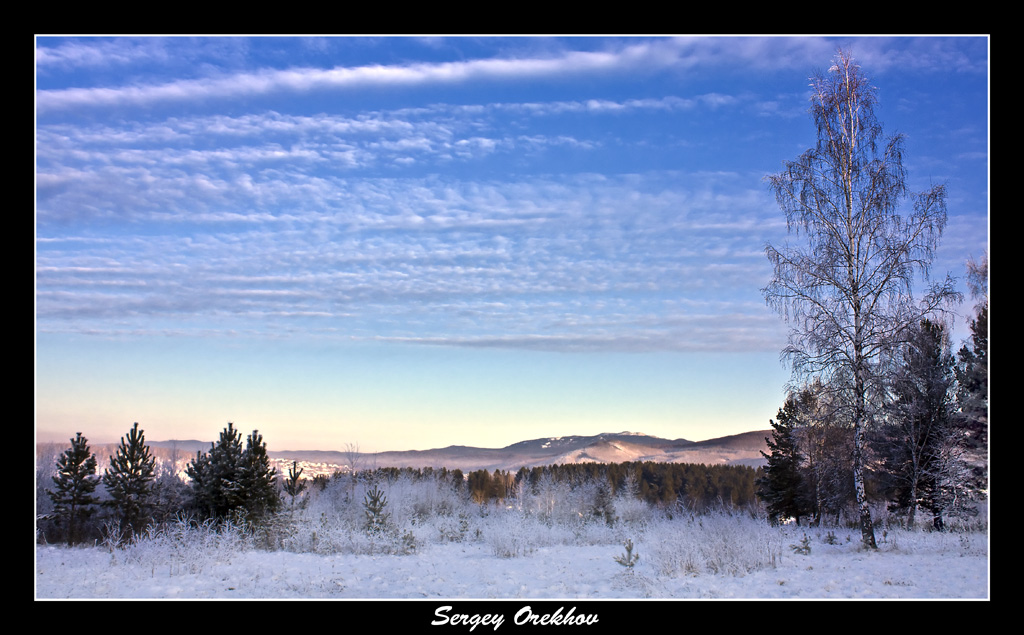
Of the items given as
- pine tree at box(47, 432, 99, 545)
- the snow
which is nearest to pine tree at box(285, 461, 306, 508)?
pine tree at box(47, 432, 99, 545)

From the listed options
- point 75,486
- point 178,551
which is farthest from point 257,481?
point 178,551

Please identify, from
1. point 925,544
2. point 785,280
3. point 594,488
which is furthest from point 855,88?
point 594,488

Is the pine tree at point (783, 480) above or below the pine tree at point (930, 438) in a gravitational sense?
below

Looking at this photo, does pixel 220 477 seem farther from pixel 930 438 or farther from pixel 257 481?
pixel 930 438

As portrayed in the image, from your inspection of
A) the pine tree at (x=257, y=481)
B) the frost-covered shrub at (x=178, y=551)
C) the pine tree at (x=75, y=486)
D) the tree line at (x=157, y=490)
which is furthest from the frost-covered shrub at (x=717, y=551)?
the pine tree at (x=75, y=486)

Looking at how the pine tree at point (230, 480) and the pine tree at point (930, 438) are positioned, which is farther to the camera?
the pine tree at point (230, 480)

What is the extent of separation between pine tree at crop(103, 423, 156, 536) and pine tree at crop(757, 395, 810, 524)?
83.1 feet

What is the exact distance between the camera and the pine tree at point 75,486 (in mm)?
21547

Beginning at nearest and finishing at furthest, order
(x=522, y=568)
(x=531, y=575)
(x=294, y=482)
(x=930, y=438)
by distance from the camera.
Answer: (x=531, y=575) → (x=522, y=568) → (x=930, y=438) → (x=294, y=482)

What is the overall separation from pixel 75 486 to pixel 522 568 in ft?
57.4

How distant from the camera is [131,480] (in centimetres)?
2152
